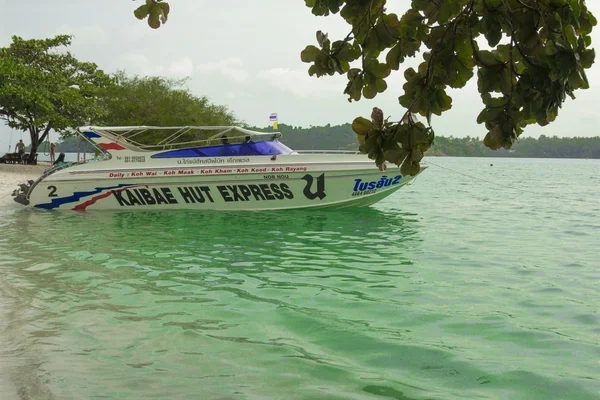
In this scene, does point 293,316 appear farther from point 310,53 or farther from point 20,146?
point 20,146

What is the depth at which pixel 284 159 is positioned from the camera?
14945mm

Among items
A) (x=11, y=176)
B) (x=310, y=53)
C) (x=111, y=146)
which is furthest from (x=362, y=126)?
(x=11, y=176)

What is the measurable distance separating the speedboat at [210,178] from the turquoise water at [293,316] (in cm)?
305

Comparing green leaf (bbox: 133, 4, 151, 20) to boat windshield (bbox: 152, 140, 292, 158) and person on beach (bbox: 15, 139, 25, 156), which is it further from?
person on beach (bbox: 15, 139, 25, 156)

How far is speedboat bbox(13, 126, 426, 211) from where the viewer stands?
48.8ft

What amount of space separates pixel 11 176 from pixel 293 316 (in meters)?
23.0

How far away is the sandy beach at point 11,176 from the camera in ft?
60.2

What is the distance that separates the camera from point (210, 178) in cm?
1488

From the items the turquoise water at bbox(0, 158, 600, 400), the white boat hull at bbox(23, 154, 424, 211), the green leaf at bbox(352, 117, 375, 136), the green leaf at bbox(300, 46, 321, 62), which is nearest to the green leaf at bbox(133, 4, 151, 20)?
the green leaf at bbox(300, 46, 321, 62)

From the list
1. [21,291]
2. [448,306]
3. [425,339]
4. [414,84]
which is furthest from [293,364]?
[21,291]

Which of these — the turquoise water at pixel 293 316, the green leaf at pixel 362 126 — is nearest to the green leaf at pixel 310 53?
the green leaf at pixel 362 126

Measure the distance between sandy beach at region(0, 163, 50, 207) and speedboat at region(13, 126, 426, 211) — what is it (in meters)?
3.23

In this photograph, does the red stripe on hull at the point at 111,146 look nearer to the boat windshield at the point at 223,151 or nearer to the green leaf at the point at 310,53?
the boat windshield at the point at 223,151

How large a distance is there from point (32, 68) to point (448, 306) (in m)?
29.0
